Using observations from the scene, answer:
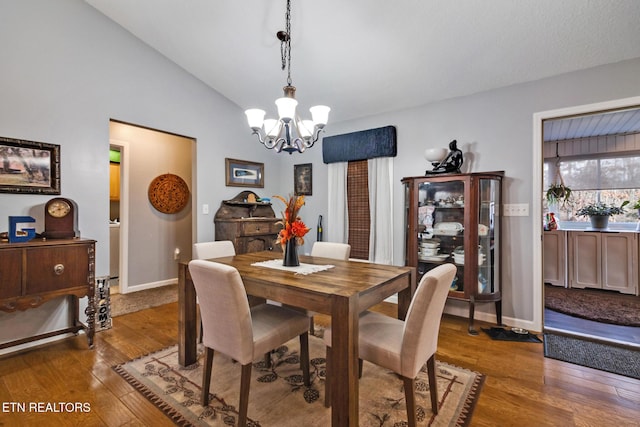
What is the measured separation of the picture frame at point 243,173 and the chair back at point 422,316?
3276 mm

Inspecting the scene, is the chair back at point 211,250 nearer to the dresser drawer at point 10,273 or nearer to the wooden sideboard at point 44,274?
the wooden sideboard at point 44,274

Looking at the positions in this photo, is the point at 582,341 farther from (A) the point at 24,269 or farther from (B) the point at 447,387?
(A) the point at 24,269

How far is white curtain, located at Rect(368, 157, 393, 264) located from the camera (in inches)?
145

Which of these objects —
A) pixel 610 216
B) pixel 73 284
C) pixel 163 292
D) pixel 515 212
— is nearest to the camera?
pixel 73 284

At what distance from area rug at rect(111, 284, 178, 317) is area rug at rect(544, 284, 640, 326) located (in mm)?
4692

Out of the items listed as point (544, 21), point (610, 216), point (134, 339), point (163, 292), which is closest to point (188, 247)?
point (163, 292)

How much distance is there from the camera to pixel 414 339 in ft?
4.72

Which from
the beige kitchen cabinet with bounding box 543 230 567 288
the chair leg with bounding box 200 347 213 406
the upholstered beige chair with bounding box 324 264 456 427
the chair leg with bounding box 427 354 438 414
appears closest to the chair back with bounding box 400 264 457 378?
the upholstered beige chair with bounding box 324 264 456 427

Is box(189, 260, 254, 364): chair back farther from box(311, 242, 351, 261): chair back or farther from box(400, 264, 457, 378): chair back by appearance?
box(311, 242, 351, 261): chair back

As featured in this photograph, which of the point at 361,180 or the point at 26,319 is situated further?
the point at 361,180

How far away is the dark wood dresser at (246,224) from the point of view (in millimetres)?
3781

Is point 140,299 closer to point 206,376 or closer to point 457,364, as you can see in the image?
point 206,376

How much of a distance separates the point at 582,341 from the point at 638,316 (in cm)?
118

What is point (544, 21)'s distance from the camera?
2160 millimetres
